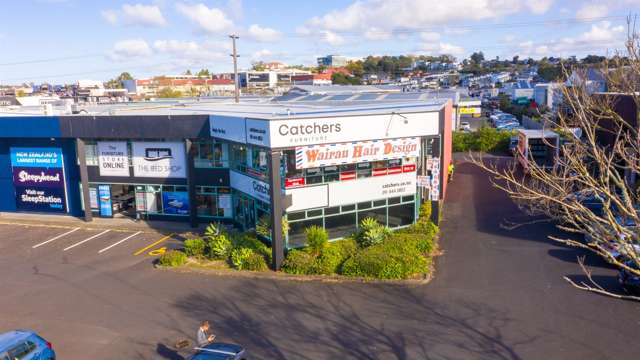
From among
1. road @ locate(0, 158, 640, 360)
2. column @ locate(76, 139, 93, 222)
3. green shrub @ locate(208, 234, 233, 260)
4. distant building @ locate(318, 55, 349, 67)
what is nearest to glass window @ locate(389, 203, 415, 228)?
road @ locate(0, 158, 640, 360)

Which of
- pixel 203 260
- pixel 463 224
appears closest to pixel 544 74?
pixel 463 224

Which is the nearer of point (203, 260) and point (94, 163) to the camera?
point (203, 260)

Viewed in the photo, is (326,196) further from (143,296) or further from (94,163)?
(94,163)

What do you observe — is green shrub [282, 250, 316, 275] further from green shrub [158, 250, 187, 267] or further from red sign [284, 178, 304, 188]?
green shrub [158, 250, 187, 267]

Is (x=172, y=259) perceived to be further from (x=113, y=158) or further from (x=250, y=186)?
(x=113, y=158)

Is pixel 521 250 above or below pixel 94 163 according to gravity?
below

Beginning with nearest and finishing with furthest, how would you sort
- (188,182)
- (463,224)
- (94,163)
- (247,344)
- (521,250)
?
1. (247,344)
2. (521,250)
3. (463,224)
4. (188,182)
5. (94,163)

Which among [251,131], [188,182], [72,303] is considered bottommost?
[72,303]
